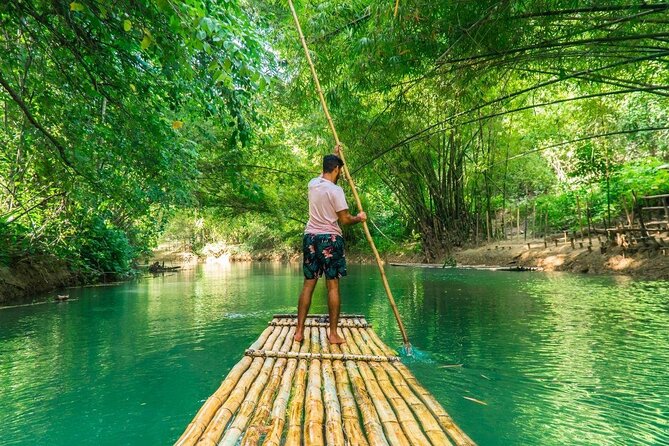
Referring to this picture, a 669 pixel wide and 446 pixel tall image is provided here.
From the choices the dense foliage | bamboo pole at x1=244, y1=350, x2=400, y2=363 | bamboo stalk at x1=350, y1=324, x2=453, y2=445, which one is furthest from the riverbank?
bamboo stalk at x1=350, y1=324, x2=453, y2=445

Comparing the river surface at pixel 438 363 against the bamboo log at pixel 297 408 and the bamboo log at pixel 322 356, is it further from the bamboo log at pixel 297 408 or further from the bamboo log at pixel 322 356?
the bamboo log at pixel 297 408

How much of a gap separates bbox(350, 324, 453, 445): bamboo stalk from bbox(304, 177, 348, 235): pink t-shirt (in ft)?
3.96

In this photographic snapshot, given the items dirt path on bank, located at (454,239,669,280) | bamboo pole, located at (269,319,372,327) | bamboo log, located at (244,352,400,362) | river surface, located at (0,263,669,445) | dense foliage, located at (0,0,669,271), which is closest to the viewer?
river surface, located at (0,263,669,445)

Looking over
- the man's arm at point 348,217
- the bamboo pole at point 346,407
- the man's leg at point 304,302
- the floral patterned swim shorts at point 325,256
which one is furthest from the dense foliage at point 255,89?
the bamboo pole at point 346,407

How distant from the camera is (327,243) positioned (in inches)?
146

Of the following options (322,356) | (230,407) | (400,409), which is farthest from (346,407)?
(322,356)

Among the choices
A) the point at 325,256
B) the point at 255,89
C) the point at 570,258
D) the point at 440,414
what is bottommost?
the point at 440,414

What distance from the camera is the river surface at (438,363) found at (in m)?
2.99

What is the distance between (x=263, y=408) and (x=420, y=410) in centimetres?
76

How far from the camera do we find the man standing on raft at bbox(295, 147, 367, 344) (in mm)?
3688

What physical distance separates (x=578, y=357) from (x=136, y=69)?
5505 mm

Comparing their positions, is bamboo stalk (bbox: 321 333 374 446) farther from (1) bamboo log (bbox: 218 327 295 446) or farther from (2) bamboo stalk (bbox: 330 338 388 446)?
(1) bamboo log (bbox: 218 327 295 446)

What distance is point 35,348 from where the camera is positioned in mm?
5418

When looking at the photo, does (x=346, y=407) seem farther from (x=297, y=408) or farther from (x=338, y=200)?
(x=338, y=200)
